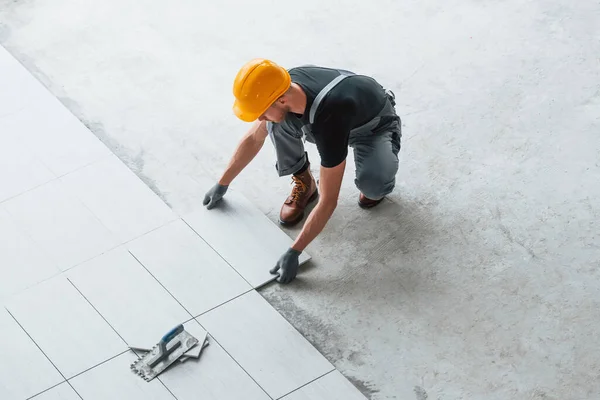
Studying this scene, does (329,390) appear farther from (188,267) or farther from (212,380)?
(188,267)

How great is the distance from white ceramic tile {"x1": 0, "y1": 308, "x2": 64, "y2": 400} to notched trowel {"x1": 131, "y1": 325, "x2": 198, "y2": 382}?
304mm

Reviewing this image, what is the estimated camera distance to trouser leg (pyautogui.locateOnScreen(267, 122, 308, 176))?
3.41 m

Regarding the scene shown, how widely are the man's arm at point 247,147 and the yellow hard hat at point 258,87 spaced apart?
387 mm

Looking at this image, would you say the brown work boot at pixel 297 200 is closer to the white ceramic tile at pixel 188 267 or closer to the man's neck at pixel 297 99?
the white ceramic tile at pixel 188 267

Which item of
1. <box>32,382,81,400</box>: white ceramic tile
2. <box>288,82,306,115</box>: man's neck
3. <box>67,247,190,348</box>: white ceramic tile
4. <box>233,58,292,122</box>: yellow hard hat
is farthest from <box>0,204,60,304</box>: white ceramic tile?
<box>288,82,306,115</box>: man's neck

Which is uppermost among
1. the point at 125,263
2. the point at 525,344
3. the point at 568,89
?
the point at 568,89

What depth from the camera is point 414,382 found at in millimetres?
2988

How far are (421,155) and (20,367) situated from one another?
6.62 feet

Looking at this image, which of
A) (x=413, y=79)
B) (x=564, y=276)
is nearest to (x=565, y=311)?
(x=564, y=276)

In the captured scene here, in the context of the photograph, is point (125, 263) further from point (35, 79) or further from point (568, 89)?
point (568, 89)

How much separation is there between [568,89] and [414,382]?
2010 mm

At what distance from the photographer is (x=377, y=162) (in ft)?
11.3

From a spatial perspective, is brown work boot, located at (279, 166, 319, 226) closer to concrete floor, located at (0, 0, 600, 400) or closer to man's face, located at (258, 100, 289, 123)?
concrete floor, located at (0, 0, 600, 400)

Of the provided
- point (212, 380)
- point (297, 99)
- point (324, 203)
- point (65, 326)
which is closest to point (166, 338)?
point (212, 380)
